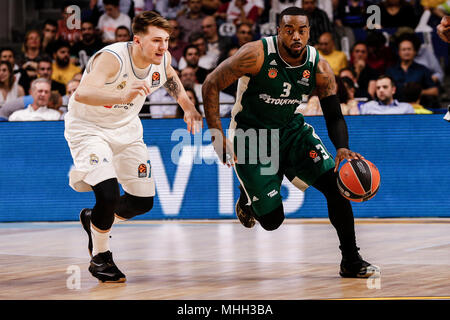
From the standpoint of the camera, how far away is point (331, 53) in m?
14.4

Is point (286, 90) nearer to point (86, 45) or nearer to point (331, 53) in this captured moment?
point (331, 53)

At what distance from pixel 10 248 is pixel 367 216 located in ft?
17.1

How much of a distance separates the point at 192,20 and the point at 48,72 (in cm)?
293

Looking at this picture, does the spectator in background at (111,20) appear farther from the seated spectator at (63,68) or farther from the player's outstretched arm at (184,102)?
the player's outstretched arm at (184,102)

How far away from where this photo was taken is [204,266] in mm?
7652

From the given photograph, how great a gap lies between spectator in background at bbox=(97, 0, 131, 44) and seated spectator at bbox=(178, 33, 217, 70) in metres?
1.39

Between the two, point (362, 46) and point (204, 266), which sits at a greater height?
point (362, 46)

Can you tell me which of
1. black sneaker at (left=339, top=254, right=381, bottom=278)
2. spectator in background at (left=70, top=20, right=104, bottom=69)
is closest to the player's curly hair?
black sneaker at (left=339, top=254, right=381, bottom=278)

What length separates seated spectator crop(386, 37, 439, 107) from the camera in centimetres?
1376

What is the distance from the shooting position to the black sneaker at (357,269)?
22.1 ft

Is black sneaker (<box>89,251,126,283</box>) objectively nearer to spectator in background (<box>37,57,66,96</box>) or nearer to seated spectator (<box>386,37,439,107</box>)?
spectator in background (<box>37,57,66,96</box>)

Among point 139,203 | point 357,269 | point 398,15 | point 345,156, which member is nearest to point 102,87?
point 139,203
